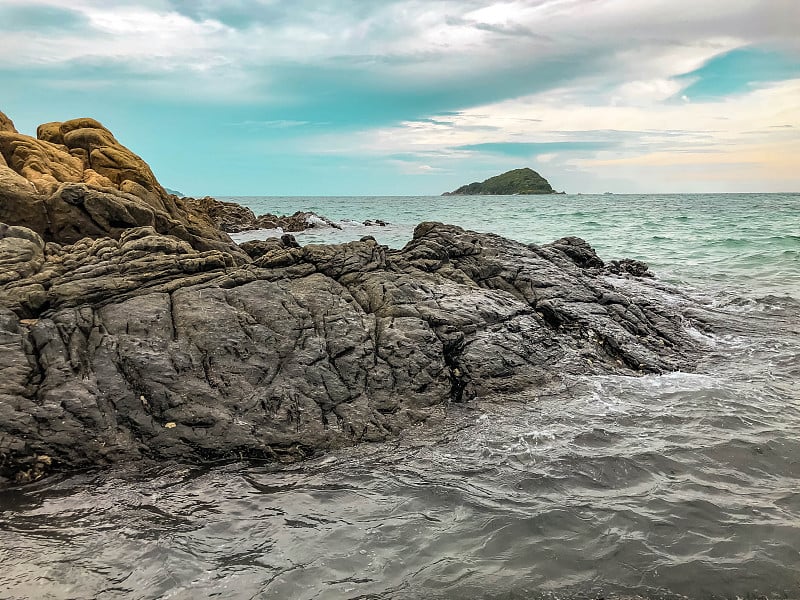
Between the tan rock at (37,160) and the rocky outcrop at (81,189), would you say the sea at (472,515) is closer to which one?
the rocky outcrop at (81,189)

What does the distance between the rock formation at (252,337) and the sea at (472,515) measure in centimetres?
56

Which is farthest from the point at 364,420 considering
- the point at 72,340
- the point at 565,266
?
the point at 565,266

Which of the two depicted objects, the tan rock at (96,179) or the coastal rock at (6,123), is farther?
the coastal rock at (6,123)

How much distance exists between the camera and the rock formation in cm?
740

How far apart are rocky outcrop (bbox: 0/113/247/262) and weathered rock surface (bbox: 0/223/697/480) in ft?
6.21

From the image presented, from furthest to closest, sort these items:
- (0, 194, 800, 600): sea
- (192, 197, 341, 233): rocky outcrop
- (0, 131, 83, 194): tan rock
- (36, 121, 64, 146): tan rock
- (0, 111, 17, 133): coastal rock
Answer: (192, 197, 341, 233): rocky outcrop → (36, 121, 64, 146): tan rock → (0, 111, 17, 133): coastal rock → (0, 131, 83, 194): tan rock → (0, 194, 800, 600): sea

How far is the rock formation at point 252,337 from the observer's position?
24.3 feet

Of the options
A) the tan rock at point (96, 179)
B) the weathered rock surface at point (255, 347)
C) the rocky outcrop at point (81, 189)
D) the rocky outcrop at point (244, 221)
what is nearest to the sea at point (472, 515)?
the weathered rock surface at point (255, 347)

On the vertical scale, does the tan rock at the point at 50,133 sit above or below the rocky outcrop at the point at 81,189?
above

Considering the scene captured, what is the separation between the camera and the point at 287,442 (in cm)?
761

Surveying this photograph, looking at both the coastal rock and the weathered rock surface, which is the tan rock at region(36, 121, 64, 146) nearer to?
the coastal rock

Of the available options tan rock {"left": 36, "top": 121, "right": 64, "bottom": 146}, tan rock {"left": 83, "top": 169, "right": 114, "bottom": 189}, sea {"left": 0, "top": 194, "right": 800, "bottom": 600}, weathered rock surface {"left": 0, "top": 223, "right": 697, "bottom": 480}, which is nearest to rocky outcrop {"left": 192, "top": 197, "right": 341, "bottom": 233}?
tan rock {"left": 36, "top": 121, "right": 64, "bottom": 146}

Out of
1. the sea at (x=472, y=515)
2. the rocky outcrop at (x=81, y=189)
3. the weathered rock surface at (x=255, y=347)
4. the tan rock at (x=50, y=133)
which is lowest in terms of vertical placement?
the sea at (x=472, y=515)

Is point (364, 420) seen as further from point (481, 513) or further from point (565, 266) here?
point (565, 266)
